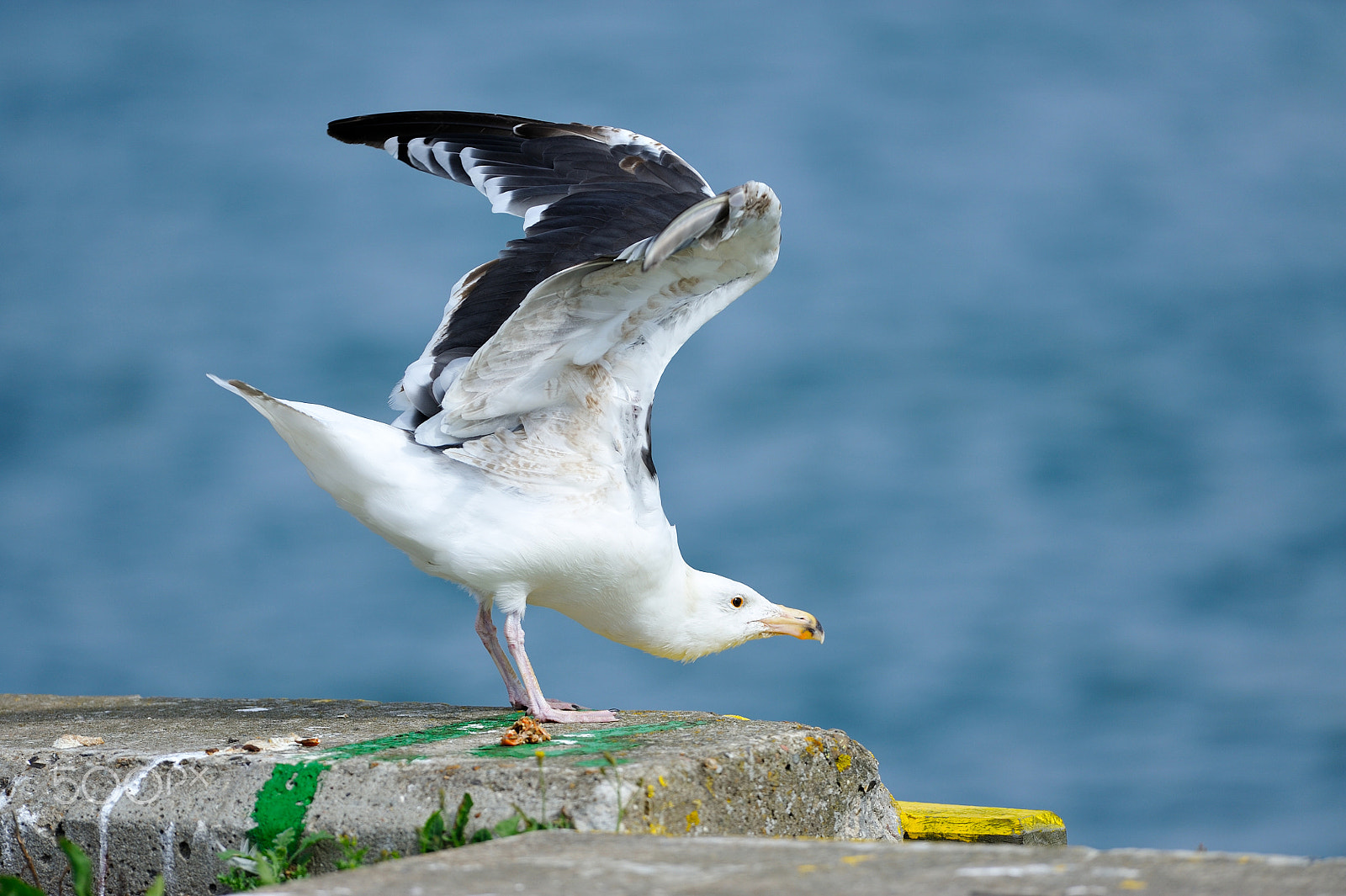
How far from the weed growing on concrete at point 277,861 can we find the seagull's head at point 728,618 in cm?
195

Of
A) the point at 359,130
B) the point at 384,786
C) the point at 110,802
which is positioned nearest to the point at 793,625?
the point at 384,786

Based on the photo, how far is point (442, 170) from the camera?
510 centimetres

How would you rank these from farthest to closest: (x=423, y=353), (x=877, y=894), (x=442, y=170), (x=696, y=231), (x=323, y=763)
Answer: (x=442, y=170) → (x=423, y=353) → (x=696, y=231) → (x=323, y=763) → (x=877, y=894)

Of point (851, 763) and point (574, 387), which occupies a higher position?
point (574, 387)

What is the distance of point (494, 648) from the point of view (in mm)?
4359

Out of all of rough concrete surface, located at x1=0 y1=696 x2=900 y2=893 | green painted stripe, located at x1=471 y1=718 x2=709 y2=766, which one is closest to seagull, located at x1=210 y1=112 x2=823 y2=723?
green painted stripe, located at x1=471 y1=718 x2=709 y2=766

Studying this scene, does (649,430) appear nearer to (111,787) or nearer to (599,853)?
(111,787)

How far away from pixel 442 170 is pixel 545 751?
2.93 m

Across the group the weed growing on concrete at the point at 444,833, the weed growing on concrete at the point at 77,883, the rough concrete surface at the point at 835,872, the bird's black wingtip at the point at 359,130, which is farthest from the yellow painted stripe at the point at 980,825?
the bird's black wingtip at the point at 359,130

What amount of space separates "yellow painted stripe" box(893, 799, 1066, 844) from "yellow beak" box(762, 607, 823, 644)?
79 cm

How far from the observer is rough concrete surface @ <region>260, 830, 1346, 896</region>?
1703 millimetres

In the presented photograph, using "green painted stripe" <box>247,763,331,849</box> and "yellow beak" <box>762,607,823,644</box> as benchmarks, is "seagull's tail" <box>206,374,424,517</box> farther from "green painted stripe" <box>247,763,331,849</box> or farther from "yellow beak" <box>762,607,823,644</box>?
"yellow beak" <box>762,607,823,644</box>

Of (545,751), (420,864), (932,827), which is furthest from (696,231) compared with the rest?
(932,827)

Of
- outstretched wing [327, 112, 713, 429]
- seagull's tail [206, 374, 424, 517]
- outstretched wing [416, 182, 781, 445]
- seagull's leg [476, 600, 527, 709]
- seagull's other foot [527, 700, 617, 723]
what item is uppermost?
outstretched wing [327, 112, 713, 429]
